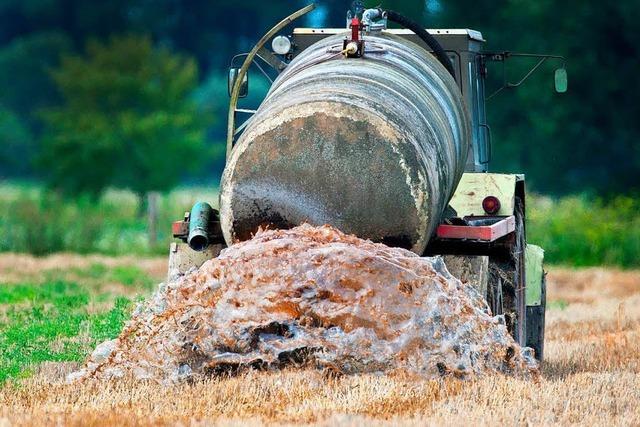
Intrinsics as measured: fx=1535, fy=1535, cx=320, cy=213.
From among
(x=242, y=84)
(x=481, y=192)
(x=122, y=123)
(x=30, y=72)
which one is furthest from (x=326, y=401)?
(x=30, y=72)

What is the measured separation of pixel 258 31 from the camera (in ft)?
229

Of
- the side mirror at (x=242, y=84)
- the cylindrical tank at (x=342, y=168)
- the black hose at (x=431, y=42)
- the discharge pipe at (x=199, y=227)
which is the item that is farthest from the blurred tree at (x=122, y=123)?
the cylindrical tank at (x=342, y=168)

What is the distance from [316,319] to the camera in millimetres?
9117

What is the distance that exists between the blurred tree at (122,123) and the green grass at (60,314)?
84.2 feet

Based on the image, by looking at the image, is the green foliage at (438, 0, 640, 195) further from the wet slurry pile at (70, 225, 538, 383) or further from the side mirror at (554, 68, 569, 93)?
the wet slurry pile at (70, 225, 538, 383)

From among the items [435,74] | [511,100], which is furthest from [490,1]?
[435,74]

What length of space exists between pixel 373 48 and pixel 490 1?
36.4 m

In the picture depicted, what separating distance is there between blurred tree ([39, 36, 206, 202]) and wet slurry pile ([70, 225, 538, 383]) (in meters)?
38.5

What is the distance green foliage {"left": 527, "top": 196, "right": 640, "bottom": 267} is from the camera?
26.2 meters

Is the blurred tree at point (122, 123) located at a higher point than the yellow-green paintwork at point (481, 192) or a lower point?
higher

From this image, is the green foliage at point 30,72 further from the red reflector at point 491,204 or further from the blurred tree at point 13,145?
the red reflector at point 491,204

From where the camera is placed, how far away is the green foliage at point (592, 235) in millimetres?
26234

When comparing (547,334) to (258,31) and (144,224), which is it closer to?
(144,224)

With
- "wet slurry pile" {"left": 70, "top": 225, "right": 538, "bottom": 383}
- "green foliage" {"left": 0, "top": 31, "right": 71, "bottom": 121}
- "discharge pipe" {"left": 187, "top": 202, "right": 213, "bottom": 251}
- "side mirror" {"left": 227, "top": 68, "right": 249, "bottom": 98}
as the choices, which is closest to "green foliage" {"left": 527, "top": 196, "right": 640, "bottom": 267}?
"side mirror" {"left": 227, "top": 68, "right": 249, "bottom": 98}
